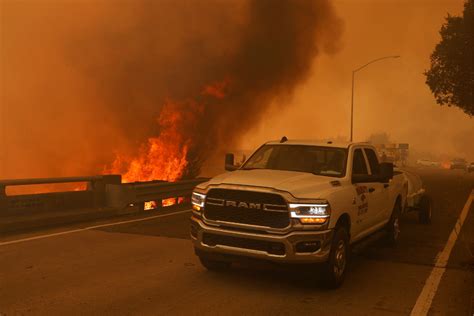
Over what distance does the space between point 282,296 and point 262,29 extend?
2615 cm

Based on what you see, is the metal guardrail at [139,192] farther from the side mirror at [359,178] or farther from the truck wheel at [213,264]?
the side mirror at [359,178]

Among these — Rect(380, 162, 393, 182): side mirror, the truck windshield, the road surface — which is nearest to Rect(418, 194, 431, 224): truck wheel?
the road surface

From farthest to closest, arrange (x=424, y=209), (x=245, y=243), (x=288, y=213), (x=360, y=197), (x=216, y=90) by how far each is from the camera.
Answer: (x=216, y=90) < (x=424, y=209) < (x=360, y=197) < (x=245, y=243) < (x=288, y=213)

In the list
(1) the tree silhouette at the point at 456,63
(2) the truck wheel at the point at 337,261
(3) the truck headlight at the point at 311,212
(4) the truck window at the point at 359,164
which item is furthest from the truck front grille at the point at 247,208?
(1) the tree silhouette at the point at 456,63

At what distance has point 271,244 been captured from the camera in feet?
19.7

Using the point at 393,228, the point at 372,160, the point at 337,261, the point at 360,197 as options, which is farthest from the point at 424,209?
the point at 337,261

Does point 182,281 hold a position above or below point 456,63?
below

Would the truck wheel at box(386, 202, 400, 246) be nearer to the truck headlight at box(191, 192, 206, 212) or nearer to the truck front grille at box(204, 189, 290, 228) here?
the truck front grille at box(204, 189, 290, 228)

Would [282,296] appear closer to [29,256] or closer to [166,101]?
[29,256]

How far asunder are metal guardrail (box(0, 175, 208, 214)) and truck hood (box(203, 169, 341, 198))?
549 cm

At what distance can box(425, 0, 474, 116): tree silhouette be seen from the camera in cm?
3594

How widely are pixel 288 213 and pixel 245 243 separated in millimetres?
635

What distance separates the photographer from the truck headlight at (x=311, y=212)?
19.6 ft

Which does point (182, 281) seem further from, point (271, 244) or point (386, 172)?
point (386, 172)
